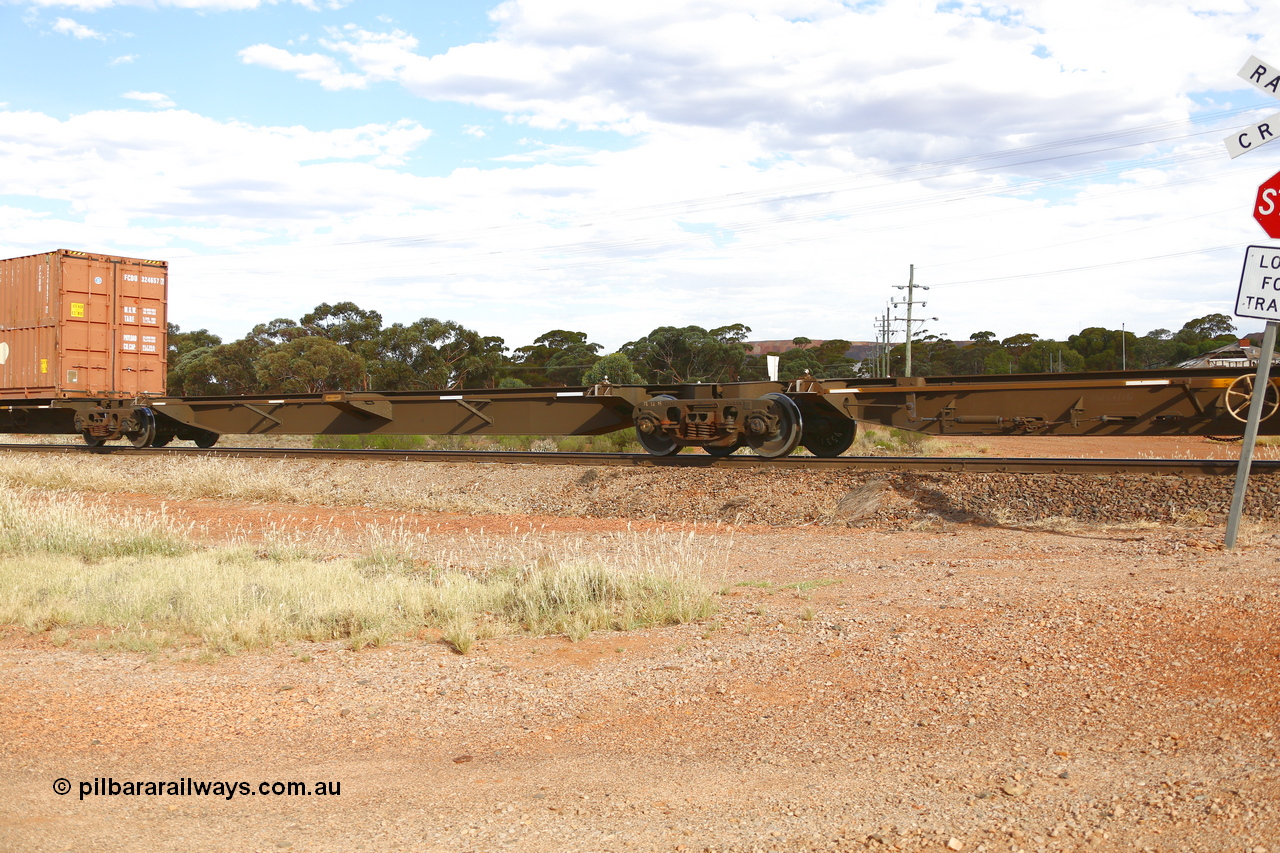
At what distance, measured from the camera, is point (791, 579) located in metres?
7.75

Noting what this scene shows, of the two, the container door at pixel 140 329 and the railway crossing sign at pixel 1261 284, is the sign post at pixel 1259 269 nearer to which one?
the railway crossing sign at pixel 1261 284

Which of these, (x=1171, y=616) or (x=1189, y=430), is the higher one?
(x=1189, y=430)

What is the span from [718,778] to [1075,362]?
206ft

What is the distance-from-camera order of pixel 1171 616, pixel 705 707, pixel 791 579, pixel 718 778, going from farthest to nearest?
pixel 791 579 < pixel 1171 616 < pixel 705 707 < pixel 718 778

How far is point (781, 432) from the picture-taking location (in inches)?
504

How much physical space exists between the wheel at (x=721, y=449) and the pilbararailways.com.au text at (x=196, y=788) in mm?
9549

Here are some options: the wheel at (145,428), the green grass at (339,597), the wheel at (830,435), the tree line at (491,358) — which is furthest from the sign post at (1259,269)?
the tree line at (491,358)

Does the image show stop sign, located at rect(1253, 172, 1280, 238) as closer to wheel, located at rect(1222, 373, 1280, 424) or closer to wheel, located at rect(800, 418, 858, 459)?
wheel, located at rect(1222, 373, 1280, 424)

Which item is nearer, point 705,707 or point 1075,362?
point 705,707

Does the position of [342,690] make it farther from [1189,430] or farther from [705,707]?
[1189,430]

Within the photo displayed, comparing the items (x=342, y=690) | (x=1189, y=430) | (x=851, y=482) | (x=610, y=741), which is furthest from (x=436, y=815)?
(x=1189, y=430)

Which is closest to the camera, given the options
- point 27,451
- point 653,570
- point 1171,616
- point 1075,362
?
point 1171,616

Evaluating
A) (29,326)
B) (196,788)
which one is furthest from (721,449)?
(29,326)

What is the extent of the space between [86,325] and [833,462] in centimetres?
1586
